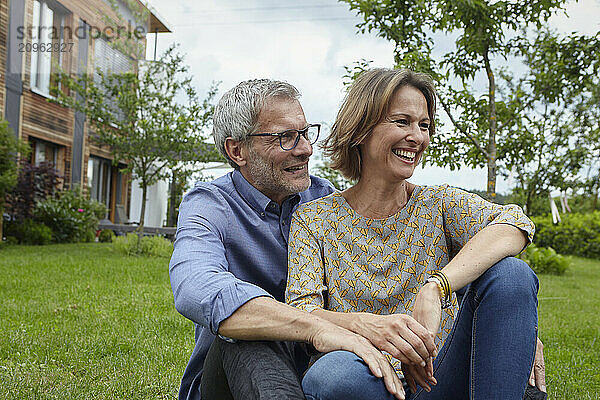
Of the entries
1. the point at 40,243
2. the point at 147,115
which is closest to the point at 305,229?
the point at 147,115

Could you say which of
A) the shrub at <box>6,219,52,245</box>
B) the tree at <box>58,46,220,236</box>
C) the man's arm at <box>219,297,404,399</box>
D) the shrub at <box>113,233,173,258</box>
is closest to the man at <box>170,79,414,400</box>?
the man's arm at <box>219,297,404,399</box>

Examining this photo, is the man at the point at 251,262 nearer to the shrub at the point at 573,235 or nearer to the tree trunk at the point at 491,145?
the tree trunk at the point at 491,145

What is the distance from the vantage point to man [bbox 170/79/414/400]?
5.45 feet

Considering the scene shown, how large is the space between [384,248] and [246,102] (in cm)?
74

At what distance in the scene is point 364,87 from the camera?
2.21 meters

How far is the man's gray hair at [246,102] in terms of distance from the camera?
232cm

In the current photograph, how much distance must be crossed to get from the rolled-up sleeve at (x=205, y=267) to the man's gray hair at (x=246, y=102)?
0.30m

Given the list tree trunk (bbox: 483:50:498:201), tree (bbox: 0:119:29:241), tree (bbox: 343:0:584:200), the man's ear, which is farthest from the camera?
tree (bbox: 0:119:29:241)

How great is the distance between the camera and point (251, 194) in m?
2.31

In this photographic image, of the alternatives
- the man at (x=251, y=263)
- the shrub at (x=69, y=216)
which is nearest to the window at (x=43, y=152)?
the shrub at (x=69, y=216)

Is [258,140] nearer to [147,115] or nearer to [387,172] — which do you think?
[387,172]

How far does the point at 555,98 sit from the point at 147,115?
739 centimetres

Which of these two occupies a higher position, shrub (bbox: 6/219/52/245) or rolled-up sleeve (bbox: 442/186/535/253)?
rolled-up sleeve (bbox: 442/186/535/253)

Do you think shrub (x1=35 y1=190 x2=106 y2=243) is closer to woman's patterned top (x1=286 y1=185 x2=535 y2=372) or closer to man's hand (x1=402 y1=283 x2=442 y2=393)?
woman's patterned top (x1=286 y1=185 x2=535 y2=372)
